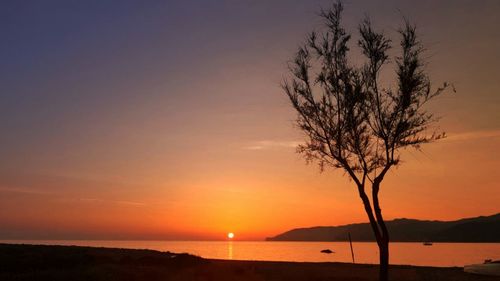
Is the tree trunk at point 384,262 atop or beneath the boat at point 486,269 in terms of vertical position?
atop

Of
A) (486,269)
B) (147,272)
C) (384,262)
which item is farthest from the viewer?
(486,269)

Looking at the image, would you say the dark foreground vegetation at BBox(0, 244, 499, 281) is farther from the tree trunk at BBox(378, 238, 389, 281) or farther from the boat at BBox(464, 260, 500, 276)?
the tree trunk at BBox(378, 238, 389, 281)

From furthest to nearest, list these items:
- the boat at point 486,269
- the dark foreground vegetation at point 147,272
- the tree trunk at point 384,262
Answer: the boat at point 486,269 → the dark foreground vegetation at point 147,272 → the tree trunk at point 384,262

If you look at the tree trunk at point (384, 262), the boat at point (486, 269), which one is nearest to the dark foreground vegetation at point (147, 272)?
the boat at point (486, 269)

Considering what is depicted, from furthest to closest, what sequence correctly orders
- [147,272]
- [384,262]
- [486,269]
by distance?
[486,269], [147,272], [384,262]

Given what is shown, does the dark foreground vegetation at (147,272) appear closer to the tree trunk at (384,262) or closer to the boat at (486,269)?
the boat at (486,269)

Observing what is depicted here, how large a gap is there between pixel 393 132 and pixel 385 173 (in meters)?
1.89

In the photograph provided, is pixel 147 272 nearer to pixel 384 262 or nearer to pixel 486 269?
pixel 384 262

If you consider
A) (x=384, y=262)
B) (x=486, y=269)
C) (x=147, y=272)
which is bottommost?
(x=486, y=269)

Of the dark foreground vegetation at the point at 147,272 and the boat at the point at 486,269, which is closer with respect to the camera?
the dark foreground vegetation at the point at 147,272

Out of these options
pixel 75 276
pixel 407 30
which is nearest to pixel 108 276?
pixel 75 276

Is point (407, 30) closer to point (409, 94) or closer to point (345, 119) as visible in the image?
point (409, 94)

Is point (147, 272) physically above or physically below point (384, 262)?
below

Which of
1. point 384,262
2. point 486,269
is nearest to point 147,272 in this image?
point 384,262
